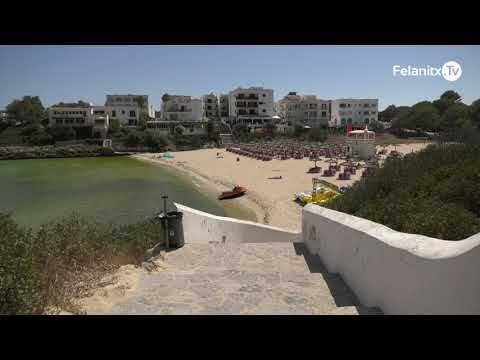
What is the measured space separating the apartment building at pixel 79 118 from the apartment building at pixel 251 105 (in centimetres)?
2591

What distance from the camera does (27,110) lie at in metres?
71.8

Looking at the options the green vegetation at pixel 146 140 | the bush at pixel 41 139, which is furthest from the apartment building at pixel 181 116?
the bush at pixel 41 139

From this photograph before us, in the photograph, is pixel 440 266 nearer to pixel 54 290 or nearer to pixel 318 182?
pixel 54 290

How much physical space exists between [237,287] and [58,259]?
1997mm

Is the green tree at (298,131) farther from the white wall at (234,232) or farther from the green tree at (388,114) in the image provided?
the white wall at (234,232)

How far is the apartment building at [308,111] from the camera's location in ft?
248

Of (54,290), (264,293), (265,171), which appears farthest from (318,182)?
(54,290)

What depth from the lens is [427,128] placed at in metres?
61.5

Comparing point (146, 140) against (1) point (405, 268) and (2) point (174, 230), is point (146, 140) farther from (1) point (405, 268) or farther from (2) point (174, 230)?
(1) point (405, 268)

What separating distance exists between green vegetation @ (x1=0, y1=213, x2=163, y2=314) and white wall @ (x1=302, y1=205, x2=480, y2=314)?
261 centimetres

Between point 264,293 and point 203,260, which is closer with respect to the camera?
point 264,293
